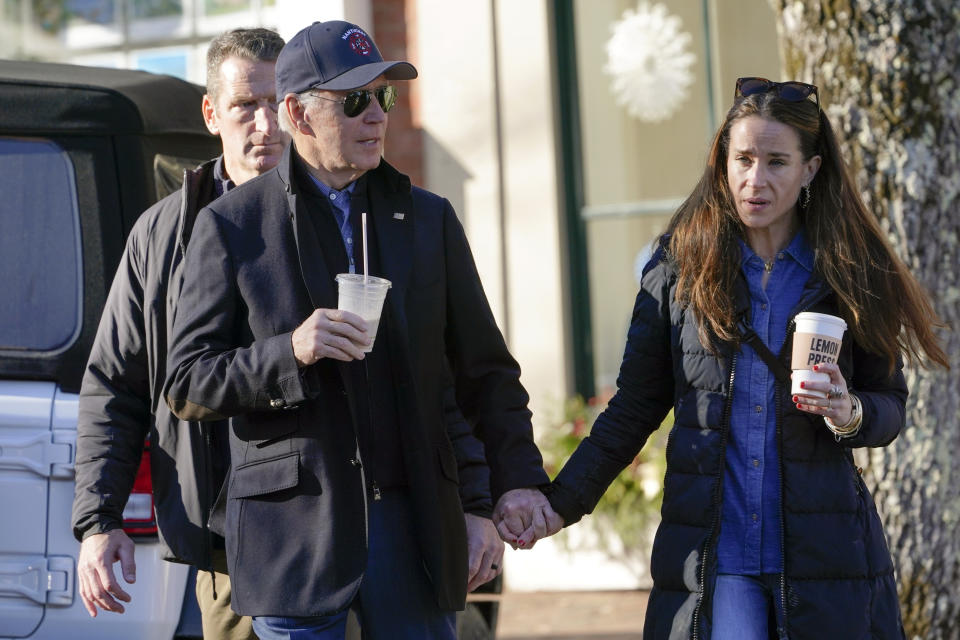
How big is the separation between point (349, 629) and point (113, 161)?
1503 millimetres

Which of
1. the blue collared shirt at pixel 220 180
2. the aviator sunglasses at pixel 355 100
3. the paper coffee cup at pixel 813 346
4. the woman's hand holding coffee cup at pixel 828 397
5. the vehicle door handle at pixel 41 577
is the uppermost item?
the aviator sunglasses at pixel 355 100

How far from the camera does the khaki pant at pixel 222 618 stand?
11.5 feet

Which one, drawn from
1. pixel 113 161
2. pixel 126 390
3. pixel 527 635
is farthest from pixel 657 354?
pixel 527 635

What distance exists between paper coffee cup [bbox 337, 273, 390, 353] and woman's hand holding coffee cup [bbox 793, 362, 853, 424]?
89 centimetres

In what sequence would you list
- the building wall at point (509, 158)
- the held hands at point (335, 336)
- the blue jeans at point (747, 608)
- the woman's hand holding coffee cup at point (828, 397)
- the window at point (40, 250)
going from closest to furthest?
the held hands at point (335, 336) → the woman's hand holding coffee cup at point (828, 397) → the blue jeans at point (747, 608) → the window at point (40, 250) → the building wall at point (509, 158)

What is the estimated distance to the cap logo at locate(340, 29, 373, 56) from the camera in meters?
3.23

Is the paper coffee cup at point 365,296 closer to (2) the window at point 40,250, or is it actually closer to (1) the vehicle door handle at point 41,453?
(1) the vehicle door handle at point 41,453

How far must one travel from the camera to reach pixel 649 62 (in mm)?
8664

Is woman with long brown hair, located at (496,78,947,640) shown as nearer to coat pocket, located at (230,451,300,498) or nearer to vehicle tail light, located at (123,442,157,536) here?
coat pocket, located at (230,451,300,498)

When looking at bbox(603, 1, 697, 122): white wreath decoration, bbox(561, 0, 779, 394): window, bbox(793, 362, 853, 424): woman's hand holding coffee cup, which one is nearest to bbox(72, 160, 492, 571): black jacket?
bbox(793, 362, 853, 424): woman's hand holding coffee cup

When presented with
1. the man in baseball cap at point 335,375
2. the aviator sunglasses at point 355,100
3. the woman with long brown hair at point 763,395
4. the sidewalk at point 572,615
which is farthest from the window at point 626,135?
the aviator sunglasses at point 355,100

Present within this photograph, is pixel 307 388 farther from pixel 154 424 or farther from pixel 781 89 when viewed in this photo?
pixel 781 89

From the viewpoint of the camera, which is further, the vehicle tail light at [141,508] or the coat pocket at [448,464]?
the vehicle tail light at [141,508]

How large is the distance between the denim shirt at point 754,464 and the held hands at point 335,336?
0.88 metres
